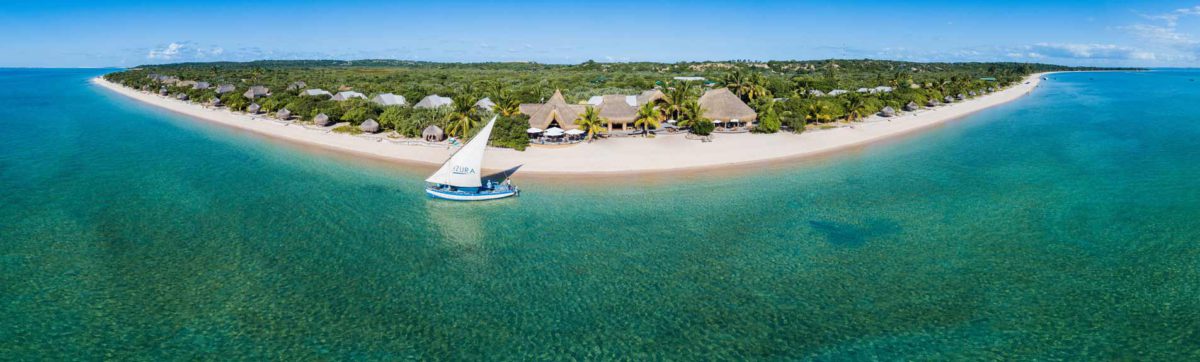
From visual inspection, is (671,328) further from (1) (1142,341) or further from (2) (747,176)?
(2) (747,176)

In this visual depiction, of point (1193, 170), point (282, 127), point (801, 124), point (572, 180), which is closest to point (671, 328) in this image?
point (572, 180)

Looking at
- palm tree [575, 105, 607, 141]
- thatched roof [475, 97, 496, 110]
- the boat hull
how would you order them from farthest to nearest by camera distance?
thatched roof [475, 97, 496, 110] → palm tree [575, 105, 607, 141] → the boat hull

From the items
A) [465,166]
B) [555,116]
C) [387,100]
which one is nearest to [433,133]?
[555,116]

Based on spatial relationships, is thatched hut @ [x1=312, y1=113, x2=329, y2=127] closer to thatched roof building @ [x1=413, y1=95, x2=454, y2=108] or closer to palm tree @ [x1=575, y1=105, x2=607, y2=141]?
thatched roof building @ [x1=413, y1=95, x2=454, y2=108]

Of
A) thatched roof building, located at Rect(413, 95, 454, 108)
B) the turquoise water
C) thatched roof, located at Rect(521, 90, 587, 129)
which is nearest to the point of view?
the turquoise water

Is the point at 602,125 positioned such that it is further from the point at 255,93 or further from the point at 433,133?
the point at 255,93

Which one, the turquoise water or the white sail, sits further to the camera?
the white sail

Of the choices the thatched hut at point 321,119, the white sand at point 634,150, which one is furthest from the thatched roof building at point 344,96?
the thatched hut at point 321,119

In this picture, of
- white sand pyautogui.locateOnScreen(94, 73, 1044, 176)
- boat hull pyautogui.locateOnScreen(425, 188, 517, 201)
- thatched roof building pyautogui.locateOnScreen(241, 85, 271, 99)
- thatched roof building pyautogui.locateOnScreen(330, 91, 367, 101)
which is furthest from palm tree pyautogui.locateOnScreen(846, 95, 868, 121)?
thatched roof building pyautogui.locateOnScreen(241, 85, 271, 99)
